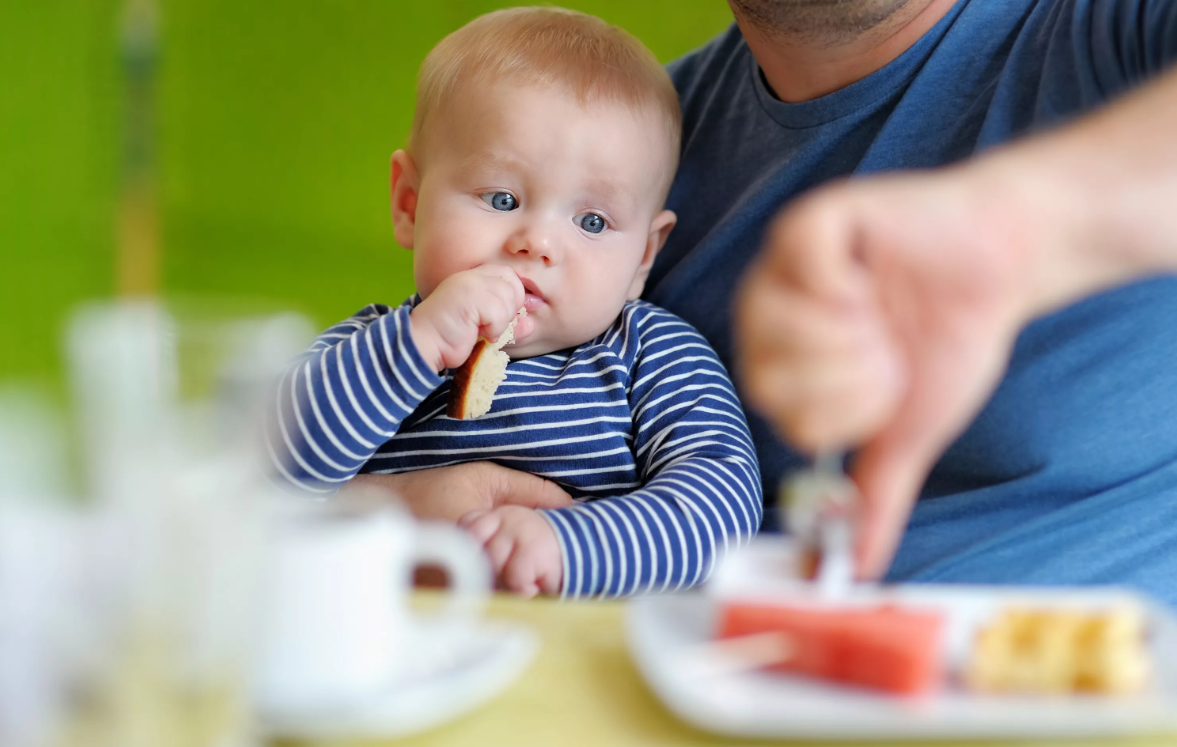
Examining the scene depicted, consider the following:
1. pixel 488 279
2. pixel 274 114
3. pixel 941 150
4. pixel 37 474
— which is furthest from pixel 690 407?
pixel 274 114

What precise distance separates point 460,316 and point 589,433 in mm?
194

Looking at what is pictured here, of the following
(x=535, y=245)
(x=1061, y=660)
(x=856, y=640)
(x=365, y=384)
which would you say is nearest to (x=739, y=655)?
(x=856, y=640)

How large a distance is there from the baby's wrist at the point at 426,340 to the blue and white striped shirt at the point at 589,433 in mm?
10

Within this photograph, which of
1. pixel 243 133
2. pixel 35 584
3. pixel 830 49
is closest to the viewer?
pixel 35 584

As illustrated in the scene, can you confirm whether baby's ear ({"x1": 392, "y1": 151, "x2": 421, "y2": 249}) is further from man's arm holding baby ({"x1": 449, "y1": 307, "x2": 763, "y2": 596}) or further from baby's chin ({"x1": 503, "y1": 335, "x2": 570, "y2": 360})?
man's arm holding baby ({"x1": 449, "y1": 307, "x2": 763, "y2": 596})

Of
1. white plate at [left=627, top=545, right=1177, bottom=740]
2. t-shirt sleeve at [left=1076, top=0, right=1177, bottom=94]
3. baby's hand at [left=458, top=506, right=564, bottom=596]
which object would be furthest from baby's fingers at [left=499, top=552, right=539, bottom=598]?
t-shirt sleeve at [left=1076, top=0, right=1177, bottom=94]

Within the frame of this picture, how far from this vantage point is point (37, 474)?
493mm

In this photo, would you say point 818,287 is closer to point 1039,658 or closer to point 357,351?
point 1039,658

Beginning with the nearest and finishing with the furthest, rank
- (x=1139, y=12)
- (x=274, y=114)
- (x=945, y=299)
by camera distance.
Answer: (x=945, y=299) → (x=1139, y=12) → (x=274, y=114)

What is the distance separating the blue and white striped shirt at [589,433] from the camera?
983 mm

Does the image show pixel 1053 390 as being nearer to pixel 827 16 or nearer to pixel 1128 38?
pixel 1128 38

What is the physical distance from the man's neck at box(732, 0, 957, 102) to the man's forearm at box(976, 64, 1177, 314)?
650 mm

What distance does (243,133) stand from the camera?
333 cm

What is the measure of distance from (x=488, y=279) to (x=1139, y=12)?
2.08 feet
